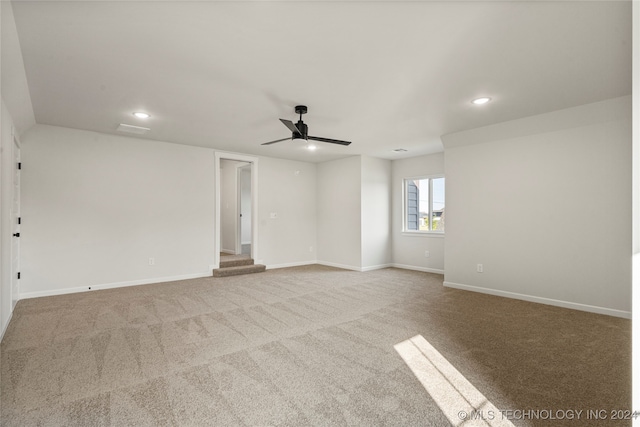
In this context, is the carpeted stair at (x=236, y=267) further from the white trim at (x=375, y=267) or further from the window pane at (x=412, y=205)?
the window pane at (x=412, y=205)

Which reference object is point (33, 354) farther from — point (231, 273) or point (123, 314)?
point (231, 273)

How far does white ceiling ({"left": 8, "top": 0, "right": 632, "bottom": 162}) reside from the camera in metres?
2.13

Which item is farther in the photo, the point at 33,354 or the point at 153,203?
the point at 153,203

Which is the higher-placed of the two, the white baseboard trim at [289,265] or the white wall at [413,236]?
the white wall at [413,236]

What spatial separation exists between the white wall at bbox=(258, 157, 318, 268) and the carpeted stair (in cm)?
33

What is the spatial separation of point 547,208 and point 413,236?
119 inches

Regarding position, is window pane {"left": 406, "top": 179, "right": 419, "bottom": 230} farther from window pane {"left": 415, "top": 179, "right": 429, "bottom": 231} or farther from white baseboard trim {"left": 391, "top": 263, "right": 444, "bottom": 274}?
white baseboard trim {"left": 391, "top": 263, "right": 444, "bottom": 274}

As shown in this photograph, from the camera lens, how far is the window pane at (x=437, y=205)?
6.83 metres

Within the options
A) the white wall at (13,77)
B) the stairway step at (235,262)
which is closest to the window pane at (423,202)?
the stairway step at (235,262)

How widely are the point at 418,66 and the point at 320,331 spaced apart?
106 inches

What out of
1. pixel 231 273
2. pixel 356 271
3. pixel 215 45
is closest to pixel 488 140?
pixel 356 271

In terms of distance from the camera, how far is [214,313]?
12.7ft

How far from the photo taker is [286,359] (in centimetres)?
265

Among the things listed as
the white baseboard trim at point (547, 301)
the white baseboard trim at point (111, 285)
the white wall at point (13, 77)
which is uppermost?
the white wall at point (13, 77)
